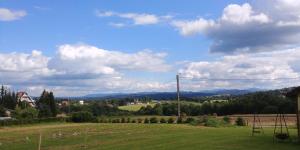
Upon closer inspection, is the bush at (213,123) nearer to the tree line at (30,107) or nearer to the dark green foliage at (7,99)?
the tree line at (30,107)

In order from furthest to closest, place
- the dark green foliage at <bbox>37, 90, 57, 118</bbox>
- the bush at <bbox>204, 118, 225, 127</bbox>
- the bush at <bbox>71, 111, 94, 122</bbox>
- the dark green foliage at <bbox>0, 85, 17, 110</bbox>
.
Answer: the dark green foliage at <bbox>0, 85, 17, 110</bbox>
the dark green foliage at <bbox>37, 90, 57, 118</bbox>
the bush at <bbox>71, 111, 94, 122</bbox>
the bush at <bbox>204, 118, 225, 127</bbox>

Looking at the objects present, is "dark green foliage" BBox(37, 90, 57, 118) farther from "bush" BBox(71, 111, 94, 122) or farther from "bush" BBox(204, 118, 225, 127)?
"bush" BBox(204, 118, 225, 127)

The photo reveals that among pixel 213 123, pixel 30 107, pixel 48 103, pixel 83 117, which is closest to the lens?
pixel 213 123

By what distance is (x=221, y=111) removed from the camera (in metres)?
82.9

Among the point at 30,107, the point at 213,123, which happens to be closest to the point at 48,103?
the point at 30,107

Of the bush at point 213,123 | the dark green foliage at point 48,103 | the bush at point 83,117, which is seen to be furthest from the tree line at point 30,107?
the bush at point 213,123

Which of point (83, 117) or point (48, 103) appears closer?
point (83, 117)

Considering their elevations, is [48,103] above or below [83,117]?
above

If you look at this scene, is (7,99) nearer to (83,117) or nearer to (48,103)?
(48,103)

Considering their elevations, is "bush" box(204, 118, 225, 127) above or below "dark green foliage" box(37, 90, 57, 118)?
below

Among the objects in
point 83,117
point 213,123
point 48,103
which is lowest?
point 213,123

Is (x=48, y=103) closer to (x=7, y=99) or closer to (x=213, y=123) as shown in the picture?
(x=7, y=99)

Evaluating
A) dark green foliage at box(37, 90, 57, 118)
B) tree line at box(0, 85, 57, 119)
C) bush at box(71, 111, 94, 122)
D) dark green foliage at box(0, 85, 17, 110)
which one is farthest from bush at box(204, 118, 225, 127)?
dark green foliage at box(0, 85, 17, 110)

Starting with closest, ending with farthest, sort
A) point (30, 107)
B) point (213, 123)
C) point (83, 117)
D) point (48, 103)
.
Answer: point (213, 123) → point (83, 117) → point (30, 107) → point (48, 103)
